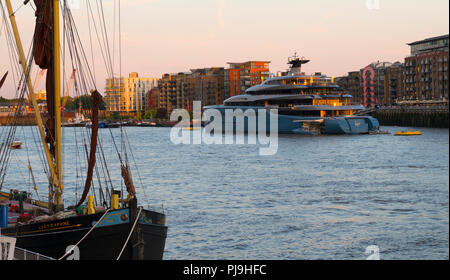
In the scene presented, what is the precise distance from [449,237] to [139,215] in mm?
14047

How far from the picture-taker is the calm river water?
75.7 feet

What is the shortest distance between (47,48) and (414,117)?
4570 inches

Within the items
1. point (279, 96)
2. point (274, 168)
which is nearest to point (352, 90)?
point (279, 96)

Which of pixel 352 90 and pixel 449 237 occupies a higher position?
pixel 352 90

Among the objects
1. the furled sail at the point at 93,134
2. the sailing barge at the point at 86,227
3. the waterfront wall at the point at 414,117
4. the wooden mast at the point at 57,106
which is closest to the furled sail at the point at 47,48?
the sailing barge at the point at 86,227

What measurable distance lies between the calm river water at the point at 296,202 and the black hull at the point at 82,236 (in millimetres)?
5410

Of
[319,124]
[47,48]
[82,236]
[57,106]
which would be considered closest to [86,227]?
[82,236]

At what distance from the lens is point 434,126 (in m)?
118

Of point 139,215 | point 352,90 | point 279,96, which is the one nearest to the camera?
point 139,215

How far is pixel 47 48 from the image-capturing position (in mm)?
18734

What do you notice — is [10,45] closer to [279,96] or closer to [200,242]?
[200,242]

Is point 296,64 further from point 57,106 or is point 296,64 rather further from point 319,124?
point 57,106

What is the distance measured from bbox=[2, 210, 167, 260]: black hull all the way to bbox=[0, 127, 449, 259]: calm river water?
5410 millimetres

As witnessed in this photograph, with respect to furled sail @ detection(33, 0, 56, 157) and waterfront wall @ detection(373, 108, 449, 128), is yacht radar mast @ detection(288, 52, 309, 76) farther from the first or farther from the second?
furled sail @ detection(33, 0, 56, 157)
